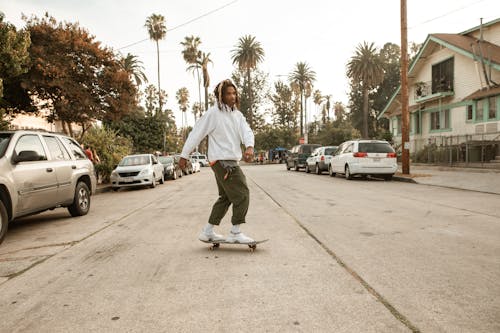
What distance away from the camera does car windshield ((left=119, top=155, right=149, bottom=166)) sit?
58.2 ft

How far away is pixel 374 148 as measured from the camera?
1661 centimetres

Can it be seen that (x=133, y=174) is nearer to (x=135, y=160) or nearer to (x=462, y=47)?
(x=135, y=160)

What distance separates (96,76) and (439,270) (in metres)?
17.6

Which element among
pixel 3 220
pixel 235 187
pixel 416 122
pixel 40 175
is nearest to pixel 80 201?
pixel 40 175

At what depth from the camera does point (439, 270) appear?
401 centimetres

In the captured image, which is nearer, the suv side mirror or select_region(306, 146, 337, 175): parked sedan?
the suv side mirror

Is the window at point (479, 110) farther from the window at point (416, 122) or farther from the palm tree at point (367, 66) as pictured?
the palm tree at point (367, 66)

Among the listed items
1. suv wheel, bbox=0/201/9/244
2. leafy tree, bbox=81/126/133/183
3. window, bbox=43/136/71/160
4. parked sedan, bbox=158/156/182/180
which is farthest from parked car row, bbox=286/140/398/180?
suv wheel, bbox=0/201/9/244

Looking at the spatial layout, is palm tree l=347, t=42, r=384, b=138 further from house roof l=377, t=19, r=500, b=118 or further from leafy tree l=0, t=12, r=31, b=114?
leafy tree l=0, t=12, r=31, b=114

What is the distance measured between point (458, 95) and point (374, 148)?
14.1 meters

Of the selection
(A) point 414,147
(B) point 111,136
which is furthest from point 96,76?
(A) point 414,147

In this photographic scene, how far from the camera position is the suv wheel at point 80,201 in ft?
27.9

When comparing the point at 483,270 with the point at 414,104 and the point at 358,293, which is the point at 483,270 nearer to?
the point at 358,293

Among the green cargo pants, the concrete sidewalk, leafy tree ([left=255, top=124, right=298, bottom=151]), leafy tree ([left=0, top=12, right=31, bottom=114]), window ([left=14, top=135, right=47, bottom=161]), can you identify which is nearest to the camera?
the green cargo pants
